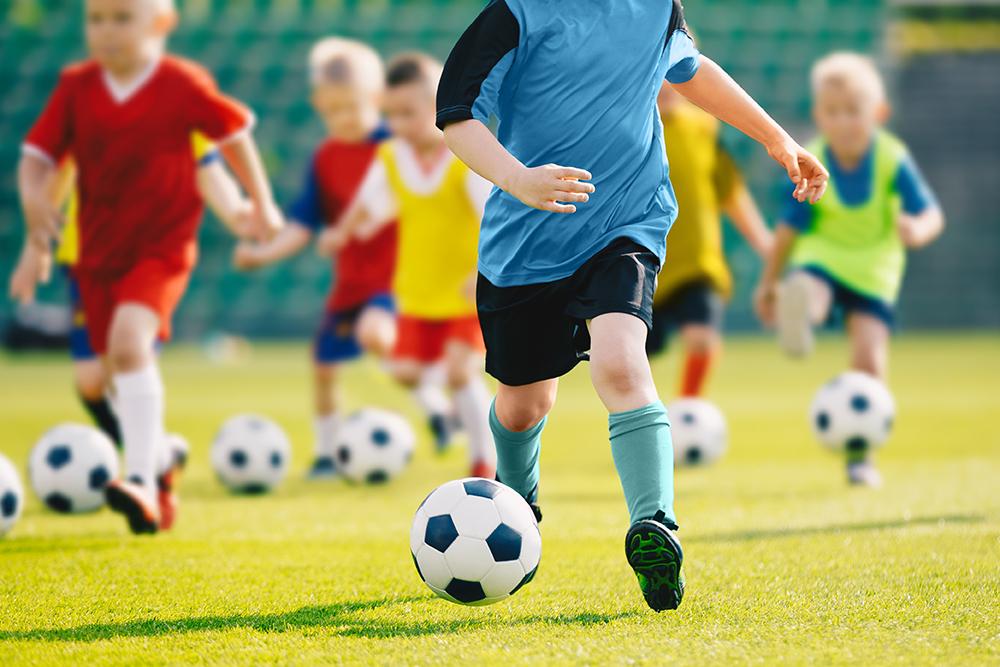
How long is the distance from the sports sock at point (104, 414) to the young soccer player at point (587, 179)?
262 centimetres

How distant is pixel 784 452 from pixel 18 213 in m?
16.1

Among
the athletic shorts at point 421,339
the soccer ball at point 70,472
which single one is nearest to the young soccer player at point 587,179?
the soccer ball at point 70,472

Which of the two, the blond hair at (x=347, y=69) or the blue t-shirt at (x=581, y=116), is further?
the blond hair at (x=347, y=69)

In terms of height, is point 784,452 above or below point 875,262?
below

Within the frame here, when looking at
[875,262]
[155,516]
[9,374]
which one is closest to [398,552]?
[155,516]

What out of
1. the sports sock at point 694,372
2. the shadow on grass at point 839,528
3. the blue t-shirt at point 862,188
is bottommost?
the shadow on grass at point 839,528

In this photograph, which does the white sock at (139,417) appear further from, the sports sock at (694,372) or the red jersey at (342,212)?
the sports sock at (694,372)

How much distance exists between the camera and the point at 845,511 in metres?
4.63

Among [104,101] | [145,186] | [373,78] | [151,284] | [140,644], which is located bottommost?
[140,644]

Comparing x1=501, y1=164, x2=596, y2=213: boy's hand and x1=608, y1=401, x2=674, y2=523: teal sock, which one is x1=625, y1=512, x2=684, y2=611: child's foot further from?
x1=501, y1=164, x2=596, y2=213: boy's hand

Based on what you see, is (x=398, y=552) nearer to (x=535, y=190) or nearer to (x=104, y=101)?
(x=535, y=190)

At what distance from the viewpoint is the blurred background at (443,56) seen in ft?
66.3

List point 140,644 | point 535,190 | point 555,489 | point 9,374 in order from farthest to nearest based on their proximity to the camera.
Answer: point 9,374 → point 555,489 → point 535,190 → point 140,644

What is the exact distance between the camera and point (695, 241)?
21.4ft
